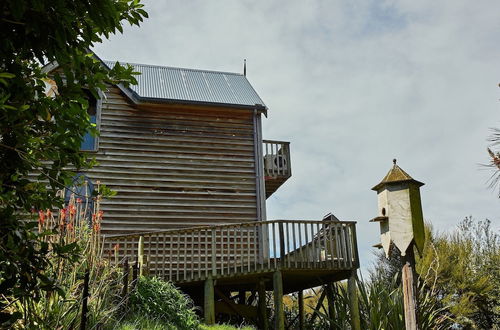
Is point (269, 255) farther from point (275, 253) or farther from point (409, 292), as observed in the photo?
point (409, 292)

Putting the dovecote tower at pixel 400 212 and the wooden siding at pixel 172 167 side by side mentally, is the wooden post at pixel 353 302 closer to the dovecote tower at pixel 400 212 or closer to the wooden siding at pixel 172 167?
the wooden siding at pixel 172 167

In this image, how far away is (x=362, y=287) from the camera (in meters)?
11.3

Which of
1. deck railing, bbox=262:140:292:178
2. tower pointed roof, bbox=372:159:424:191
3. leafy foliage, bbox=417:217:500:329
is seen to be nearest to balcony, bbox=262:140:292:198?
deck railing, bbox=262:140:292:178

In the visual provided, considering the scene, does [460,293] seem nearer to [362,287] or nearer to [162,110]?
[362,287]

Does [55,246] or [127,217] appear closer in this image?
[55,246]

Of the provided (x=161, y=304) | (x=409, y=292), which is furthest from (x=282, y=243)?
(x=409, y=292)

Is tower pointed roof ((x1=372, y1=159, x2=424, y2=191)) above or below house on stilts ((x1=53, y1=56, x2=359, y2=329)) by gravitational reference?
below

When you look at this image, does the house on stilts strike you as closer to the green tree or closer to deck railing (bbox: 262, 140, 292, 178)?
deck railing (bbox: 262, 140, 292, 178)

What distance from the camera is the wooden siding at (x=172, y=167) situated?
15211 mm

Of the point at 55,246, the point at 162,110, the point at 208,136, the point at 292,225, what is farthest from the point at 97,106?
the point at 55,246

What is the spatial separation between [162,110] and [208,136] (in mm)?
1535

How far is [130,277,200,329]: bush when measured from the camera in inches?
332

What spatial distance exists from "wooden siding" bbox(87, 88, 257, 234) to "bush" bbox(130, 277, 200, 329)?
6.05 m

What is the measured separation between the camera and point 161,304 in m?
8.72
